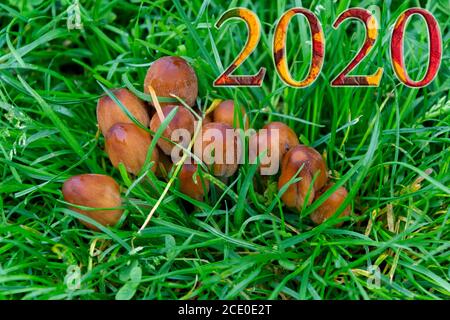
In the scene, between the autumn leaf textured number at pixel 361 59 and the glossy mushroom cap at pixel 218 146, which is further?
the autumn leaf textured number at pixel 361 59

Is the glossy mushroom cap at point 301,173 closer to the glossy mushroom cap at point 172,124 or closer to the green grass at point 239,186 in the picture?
the green grass at point 239,186

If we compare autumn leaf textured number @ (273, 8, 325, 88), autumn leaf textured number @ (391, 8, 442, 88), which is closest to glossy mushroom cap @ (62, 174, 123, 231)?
autumn leaf textured number @ (273, 8, 325, 88)

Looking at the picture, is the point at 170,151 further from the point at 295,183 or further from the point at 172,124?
the point at 295,183

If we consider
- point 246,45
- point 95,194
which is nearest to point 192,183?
point 95,194

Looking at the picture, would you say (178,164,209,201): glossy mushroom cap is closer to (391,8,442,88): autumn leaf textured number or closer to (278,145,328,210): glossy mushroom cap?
(278,145,328,210): glossy mushroom cap

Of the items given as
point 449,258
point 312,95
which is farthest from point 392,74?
point 449,258

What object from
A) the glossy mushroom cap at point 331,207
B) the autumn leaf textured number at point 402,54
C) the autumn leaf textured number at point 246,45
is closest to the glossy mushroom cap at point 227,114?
the autumn leaf textured number at point 246,45
